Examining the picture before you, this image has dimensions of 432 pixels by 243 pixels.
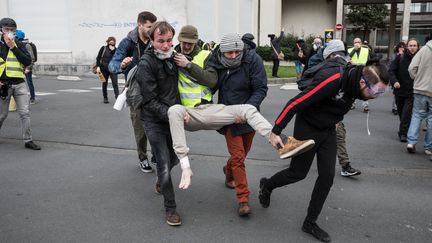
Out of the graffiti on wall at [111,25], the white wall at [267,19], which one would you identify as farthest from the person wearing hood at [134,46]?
the white wall at [267,19]

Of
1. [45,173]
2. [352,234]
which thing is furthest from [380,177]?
[45,173]

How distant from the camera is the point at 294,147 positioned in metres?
3.53

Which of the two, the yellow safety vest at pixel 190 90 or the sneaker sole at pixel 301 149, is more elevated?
the yellow safety vest at pixel 190 90

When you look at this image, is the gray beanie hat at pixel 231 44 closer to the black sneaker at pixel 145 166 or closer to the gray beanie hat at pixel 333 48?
the gray beanie hat at pixel 333 48

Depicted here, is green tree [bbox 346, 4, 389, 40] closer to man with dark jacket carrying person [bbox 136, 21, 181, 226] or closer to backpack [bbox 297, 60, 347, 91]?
backpack [bbox 297, 60, 347, 91]

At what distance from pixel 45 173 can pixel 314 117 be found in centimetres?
362

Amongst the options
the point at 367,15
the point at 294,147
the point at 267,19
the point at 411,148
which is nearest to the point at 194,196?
the point at 294,147

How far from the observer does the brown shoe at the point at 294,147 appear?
3.47 meters

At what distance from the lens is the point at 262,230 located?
12.9 feet

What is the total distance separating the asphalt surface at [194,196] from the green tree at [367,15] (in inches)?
1798

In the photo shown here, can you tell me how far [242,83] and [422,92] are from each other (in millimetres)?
3753

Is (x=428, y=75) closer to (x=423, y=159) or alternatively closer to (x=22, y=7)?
(x=423, y=159)

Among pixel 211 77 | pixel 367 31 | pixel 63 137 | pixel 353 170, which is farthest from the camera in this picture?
pixel 367 31

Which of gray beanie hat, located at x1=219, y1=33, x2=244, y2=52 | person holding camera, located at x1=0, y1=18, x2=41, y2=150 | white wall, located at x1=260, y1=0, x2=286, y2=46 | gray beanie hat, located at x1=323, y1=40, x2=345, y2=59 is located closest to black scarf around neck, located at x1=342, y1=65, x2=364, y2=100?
gray beanie hat, located at x1=323, y1=40, x2=345, y2=59
